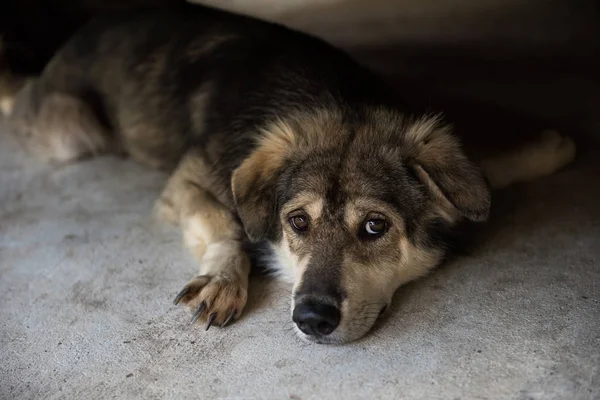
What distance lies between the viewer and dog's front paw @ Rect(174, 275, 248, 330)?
2573 millimetres

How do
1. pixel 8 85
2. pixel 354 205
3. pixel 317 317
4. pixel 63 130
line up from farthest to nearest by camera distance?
pixel 8 85
pixel 63 130
pixel 354 205
pixel 317 317

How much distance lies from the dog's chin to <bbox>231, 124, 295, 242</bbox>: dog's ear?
460 millimetres

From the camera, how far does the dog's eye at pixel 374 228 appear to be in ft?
8.05

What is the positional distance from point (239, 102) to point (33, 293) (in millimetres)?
1209

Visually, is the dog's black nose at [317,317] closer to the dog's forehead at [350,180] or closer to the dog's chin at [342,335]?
the dog's chin at [342,335]

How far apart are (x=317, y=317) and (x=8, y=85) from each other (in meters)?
3.20

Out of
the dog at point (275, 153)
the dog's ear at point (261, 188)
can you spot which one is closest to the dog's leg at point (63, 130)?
the dog at point (275, 153)

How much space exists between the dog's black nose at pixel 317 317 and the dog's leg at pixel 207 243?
0.36 meters

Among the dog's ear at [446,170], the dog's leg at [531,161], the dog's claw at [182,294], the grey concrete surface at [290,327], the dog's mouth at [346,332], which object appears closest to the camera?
the grey concrete surface at [290,327]

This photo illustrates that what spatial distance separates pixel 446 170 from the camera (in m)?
2.51

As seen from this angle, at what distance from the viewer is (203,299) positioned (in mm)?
2598

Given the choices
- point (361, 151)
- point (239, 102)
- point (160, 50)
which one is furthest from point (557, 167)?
point (160, 50)

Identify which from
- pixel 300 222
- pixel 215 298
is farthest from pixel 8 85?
pixel 300 222

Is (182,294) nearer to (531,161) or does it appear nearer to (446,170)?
(446,170)
